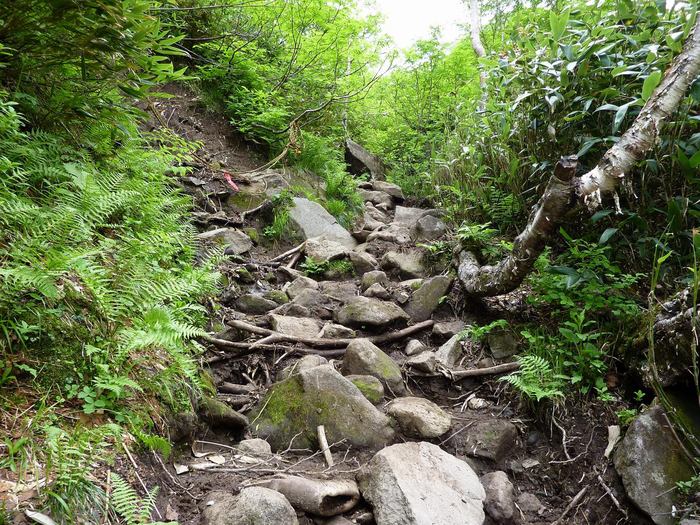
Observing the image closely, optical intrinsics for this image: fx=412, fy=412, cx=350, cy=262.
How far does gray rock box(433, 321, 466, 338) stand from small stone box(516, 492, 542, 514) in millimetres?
1762

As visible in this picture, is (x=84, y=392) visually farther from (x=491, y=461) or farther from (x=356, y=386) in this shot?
(x=491, y=461)

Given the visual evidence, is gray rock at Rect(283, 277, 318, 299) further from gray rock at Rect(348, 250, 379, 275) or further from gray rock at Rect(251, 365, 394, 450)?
gray rock at Rect(251, 365, 394, 450)

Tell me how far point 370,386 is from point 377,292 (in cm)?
179

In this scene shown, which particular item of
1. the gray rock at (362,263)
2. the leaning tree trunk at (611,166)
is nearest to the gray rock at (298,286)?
the gray rock at (362,263)

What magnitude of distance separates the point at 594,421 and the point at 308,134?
24.2 feet

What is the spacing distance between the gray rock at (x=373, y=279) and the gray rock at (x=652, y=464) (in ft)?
10.7

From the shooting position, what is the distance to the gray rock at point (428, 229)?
648cm

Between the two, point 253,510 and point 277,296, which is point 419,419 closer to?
point 253,510

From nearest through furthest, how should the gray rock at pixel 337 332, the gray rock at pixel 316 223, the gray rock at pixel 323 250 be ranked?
the gray rock at pixel 337 332 < the gray rock at pixel 323 250 < the gray rock at pixel 316 223

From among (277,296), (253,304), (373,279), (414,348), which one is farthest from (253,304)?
(414,348)

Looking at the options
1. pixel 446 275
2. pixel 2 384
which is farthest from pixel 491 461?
pixel 2 384

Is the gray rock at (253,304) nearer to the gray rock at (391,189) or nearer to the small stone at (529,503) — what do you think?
the small stone at (529,503)

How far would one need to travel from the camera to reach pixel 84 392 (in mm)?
1959

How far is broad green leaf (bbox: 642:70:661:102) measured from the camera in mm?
2775
